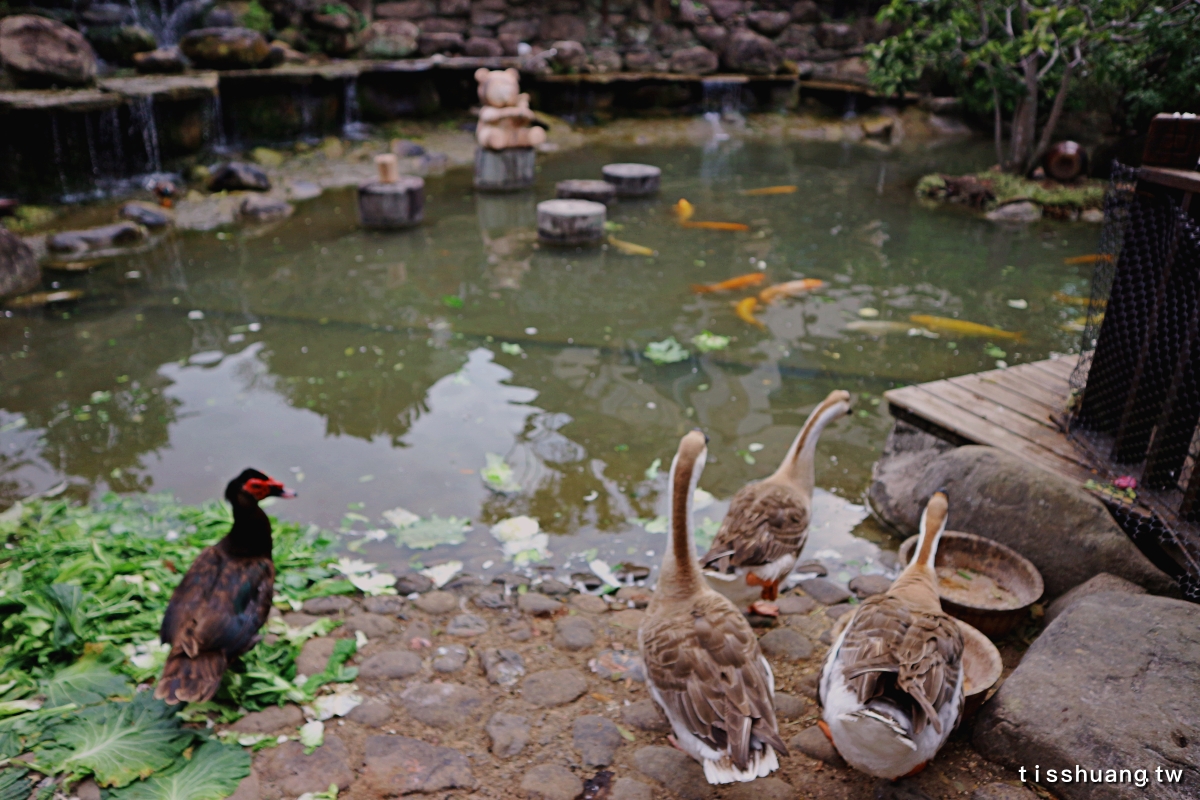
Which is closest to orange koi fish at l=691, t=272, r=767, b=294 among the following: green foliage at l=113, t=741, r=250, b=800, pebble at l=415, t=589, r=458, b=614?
pebble at l=415, t=589, r=458, b=614

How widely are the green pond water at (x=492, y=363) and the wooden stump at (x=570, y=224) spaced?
0.99 ft

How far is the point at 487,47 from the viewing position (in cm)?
2016

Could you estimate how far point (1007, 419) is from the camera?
15.9ft

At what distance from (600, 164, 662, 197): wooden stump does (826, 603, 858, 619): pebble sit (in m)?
10.0

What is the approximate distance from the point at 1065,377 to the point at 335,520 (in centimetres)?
489

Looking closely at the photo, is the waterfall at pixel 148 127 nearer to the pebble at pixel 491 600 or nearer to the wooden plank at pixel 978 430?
the pebble at pixel 491 600

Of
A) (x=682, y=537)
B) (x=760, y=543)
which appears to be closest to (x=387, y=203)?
(x=760, y=543)

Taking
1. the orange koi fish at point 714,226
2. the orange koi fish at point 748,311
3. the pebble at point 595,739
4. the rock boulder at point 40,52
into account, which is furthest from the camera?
the rock boulder at point 40,52

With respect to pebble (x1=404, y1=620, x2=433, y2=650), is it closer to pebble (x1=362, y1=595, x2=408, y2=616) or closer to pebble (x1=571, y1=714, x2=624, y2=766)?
pebble (x1=362, y1=595, x2=408, y2=616)

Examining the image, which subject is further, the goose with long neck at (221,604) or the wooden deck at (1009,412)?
the wooden deck at (1009,412)

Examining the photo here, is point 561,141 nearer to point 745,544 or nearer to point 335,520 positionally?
point 335,520

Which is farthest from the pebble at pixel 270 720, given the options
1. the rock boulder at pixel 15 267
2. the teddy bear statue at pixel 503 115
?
the teddy bear statue at pixel 503 115

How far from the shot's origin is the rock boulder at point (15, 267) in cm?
873

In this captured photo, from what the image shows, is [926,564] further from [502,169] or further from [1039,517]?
[502,169]
